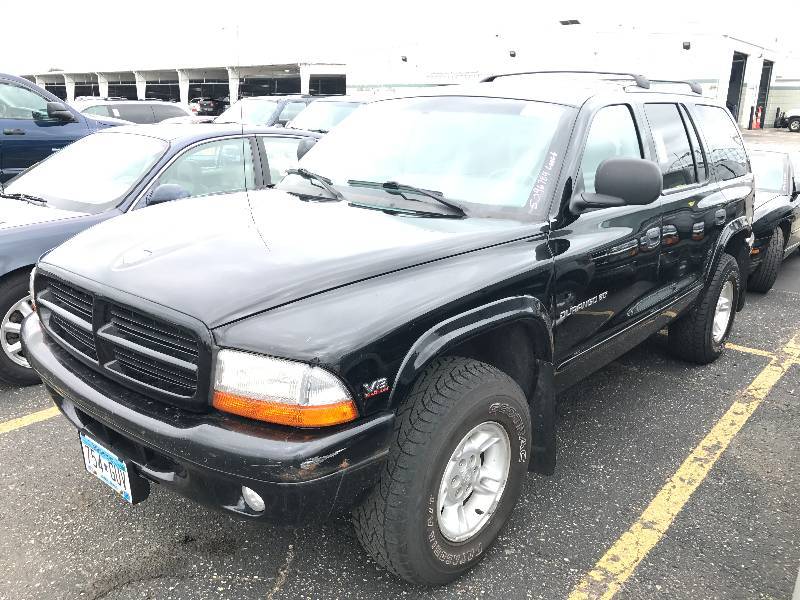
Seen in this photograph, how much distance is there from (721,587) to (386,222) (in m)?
1.91

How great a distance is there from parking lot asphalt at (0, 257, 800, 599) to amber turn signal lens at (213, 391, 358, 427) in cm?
82

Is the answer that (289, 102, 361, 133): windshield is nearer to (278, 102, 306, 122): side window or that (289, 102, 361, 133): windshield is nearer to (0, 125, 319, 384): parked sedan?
(278, 102, 306, 122): side window

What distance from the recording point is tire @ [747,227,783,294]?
6730 millimetres

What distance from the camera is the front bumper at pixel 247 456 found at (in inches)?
77.0

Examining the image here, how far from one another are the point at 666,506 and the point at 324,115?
8.83m

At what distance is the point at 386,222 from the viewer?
8.92 feet

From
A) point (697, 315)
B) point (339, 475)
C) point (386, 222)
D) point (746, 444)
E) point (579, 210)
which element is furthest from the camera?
point (697, 315)

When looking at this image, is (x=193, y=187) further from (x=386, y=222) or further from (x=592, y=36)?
(x=592, y=36)

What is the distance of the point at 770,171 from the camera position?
7758mm

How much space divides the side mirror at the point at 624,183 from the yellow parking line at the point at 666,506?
140cm

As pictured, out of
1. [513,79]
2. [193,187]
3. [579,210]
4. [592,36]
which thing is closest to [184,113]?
[193,187]

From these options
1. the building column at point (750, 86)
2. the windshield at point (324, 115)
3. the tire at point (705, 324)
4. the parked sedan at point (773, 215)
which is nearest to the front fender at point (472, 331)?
the tire at point (705, 324)

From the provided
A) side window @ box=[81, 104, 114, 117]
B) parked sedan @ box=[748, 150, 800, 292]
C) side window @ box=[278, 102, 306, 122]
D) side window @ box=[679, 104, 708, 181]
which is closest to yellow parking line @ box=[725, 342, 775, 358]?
parked sedan @ box=[748, 150, 800, 292]

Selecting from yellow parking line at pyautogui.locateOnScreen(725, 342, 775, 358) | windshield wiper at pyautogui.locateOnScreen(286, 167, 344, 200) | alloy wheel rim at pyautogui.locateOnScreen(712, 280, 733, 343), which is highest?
windshield wiper at pyautogui.locateOnScreen(286, 167, 344, 200)
